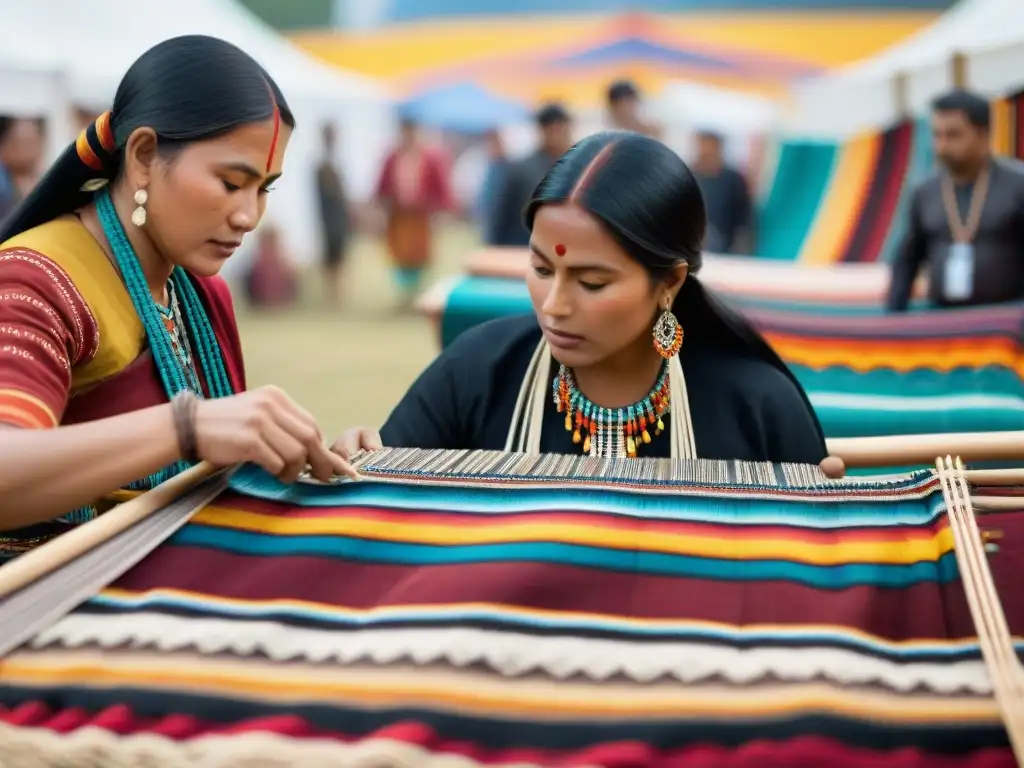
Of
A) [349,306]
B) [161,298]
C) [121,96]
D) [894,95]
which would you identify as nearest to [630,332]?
[161,298]

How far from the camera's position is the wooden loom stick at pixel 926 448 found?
1655mm

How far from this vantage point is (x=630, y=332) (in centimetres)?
191

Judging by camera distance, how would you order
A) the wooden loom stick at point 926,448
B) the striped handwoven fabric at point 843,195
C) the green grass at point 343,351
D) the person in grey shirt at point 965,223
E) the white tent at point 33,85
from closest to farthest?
the wooden loom stick at point 926,448 < the person in grey shirt at point 965,223 < the green grass at point 343,351 < the striped handwoven fabric at point 843,195 < the white tent at point 33,85

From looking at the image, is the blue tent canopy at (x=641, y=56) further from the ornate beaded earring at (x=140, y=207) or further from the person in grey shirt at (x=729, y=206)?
the ornate beaded earring at (x=140, y=207)

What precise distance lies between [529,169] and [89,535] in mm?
5595

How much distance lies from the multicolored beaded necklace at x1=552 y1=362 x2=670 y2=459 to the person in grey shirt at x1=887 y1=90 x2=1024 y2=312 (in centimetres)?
266

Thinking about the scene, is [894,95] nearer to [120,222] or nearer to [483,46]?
[120,222]

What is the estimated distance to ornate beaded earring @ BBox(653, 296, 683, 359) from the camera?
6.42 feet

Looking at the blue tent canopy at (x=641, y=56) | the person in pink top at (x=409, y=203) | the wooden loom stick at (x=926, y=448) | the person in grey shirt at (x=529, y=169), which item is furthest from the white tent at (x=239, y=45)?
the blue tent canopy at (x=641, y=56)

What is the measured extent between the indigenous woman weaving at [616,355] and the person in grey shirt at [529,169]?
4696 millimetres

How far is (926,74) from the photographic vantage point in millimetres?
7594

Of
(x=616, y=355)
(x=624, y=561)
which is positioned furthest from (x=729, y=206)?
(x=624, y=561)

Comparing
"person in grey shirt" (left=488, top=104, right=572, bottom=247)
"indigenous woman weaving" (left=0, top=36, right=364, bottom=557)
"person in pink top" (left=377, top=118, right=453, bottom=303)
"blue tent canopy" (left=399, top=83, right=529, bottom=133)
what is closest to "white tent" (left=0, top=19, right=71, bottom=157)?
"person in grey shirt" (left=488, top=104, right=572, bottom=247)

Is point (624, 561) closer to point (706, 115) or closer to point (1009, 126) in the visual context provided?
point (1009, 126)
